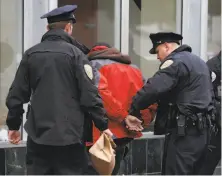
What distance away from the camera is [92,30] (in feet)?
24.0

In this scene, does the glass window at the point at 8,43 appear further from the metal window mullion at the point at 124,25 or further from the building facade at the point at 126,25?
the metal window mullion at the point at 124,25

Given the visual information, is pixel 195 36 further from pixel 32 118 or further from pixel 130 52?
pixel 32 118

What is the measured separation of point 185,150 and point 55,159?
55.6 inches

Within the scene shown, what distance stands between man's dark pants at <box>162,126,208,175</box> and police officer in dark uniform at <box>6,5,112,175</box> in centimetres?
99

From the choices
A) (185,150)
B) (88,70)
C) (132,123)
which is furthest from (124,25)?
(88,70)

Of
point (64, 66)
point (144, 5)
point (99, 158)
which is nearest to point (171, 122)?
point (99, 158)

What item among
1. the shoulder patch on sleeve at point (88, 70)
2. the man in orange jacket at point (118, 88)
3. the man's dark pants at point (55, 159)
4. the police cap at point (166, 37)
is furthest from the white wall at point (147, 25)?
the man's dark pants at point (55, 159)

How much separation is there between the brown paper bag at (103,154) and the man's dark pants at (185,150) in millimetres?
897

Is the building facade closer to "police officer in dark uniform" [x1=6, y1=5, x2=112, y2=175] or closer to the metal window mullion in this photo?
the metal window mullion

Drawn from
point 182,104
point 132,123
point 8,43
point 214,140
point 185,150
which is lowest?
point 214,140

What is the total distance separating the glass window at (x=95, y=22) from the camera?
718cm

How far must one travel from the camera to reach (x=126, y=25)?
7.22 m

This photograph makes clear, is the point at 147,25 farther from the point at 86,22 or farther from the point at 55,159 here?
the point at 55,159

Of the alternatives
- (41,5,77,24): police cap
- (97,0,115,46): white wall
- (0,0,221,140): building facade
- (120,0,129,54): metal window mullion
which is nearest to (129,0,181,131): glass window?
(0,0,221,140): building facade
